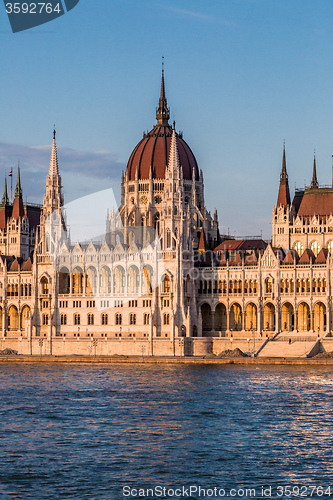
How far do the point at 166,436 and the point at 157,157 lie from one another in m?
95.0

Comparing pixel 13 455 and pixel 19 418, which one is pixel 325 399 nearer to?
pixel 19 418

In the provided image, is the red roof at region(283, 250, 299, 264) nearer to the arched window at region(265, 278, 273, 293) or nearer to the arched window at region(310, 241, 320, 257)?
the arched window at region(265, 278, 273, 293)

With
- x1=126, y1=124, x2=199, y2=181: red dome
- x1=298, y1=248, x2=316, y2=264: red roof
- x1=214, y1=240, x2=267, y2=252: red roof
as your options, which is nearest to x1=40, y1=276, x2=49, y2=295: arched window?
x1=126, y1=124, x2=199, y2=181: red dome

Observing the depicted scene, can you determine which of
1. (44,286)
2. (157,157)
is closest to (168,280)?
(44,286)

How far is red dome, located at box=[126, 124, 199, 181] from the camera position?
15012cm

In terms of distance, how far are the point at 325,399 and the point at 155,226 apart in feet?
254

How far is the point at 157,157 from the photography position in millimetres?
150500

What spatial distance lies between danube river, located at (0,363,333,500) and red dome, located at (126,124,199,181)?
59.0 meters

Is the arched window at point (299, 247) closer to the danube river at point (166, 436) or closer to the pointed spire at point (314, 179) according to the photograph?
the pointed spire at point (314, 179)

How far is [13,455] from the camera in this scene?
52.9m

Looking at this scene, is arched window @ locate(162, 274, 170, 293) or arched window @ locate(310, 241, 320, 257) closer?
arched window @ locate(162, 274, 170, 293)

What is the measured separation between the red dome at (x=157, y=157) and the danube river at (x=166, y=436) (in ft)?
193

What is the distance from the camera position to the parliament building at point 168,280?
127 m

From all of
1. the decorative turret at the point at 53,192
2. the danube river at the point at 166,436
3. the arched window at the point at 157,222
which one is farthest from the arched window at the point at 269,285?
the danube river at the point at 166,436
